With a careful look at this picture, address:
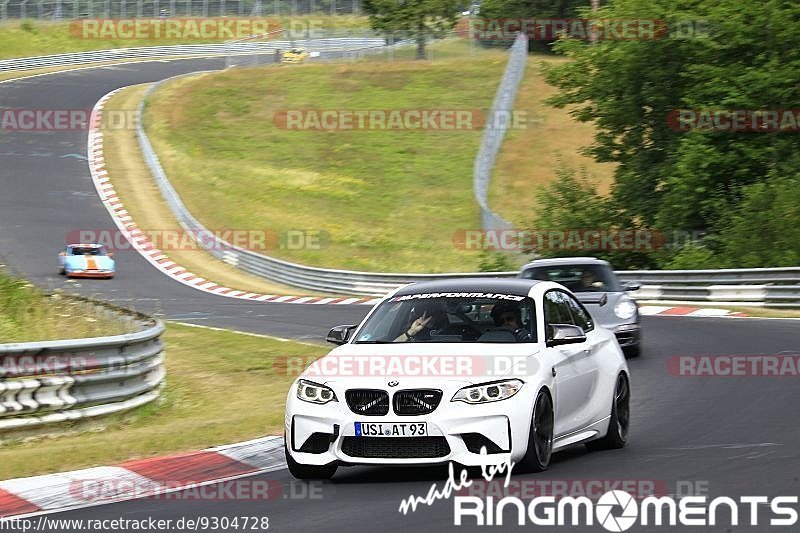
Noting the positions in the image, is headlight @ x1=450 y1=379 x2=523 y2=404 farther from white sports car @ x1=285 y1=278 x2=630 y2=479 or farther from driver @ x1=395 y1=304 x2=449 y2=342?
driver @ x1=395 y1=304 x2=449 y2=342

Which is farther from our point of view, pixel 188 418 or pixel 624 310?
pixel 624 310

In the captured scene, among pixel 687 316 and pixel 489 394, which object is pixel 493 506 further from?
pixel 687 316

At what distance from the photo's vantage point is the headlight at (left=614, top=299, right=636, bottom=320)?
19522 mm

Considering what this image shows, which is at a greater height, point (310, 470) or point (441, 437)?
point (441, 437)

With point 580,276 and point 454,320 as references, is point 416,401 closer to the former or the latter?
point 454,320

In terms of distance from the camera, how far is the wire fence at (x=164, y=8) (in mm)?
96062

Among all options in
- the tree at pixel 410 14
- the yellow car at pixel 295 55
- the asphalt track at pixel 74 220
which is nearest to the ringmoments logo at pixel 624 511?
the asphalt track at pixel 74 220

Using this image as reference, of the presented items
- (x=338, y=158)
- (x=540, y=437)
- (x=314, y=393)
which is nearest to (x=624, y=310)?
(x=540, y=437)

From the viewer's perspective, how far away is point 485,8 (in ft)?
308

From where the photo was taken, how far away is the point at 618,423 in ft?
37.5

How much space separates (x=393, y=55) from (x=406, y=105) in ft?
34.2

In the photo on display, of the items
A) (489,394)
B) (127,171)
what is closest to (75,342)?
(489,394)

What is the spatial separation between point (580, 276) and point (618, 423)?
915 centimetres

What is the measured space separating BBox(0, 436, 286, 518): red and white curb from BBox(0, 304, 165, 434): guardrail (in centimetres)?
189
